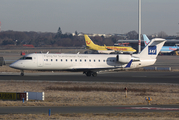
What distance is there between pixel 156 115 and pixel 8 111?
A: 8.55 m

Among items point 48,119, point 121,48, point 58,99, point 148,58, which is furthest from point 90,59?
point 121,48

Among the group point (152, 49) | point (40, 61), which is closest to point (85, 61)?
point (40, 61)

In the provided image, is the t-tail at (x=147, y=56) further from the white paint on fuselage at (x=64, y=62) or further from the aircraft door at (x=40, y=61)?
the aircraft door at (x=40, y=61)

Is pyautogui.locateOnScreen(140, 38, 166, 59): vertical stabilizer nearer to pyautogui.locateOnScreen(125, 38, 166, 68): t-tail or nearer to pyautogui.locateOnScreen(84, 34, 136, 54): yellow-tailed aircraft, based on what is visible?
pyautogui.locateOnScreen(125, 38, 166, 68): t-tail

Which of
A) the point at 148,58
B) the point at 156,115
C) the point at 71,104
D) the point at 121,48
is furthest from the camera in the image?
the point at 121,48

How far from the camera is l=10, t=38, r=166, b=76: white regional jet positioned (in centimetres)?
3666

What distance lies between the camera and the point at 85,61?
38250mm

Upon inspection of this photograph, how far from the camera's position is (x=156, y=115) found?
601 inches

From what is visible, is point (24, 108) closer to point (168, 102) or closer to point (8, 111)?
point (8, 111)

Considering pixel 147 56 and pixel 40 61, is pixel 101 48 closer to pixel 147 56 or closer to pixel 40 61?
pixel 147 56

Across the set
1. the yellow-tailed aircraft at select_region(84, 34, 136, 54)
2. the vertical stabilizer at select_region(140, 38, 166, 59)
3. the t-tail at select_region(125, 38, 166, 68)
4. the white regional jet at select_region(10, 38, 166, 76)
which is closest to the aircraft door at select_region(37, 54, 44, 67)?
the white regional jet at select_region(10, 38, 166, 76)

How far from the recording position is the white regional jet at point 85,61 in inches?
1443

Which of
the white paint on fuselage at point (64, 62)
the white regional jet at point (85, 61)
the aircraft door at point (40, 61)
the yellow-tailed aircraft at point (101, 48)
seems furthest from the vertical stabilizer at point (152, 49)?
the yellow-tailed aircraft at point (101, 48)

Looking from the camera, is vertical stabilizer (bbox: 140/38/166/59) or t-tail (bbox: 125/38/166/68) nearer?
t-tail (bbox: 125/38/166/68)
